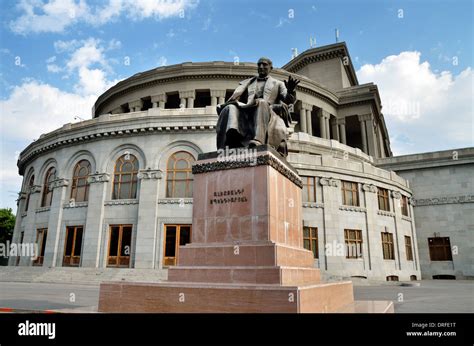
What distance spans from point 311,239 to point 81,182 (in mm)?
18567

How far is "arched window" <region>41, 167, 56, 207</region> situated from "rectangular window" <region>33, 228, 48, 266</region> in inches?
89.5

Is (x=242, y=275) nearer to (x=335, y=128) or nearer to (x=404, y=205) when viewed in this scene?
(x=404, y=205)

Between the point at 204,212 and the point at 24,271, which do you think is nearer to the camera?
the point at 204,212

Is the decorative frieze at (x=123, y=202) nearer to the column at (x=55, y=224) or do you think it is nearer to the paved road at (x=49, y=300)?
the column at (x=55, y=224)

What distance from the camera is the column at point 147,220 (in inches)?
935

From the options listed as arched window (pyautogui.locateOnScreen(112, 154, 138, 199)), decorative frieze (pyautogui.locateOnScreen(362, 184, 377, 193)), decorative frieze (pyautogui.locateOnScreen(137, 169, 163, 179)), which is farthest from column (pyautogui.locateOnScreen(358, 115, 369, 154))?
arched window (pyautogui.locateOnScreen(112, 154, 138, 199))

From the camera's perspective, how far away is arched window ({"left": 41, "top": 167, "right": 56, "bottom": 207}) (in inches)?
1173

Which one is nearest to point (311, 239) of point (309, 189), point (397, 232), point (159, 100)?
point (309, 189)

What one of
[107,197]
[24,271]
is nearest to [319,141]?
[107,197]

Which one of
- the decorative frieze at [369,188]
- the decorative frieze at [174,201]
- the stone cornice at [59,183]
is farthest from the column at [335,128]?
the stone cornice at [59,183]

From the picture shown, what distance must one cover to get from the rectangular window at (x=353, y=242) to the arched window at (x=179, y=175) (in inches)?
485

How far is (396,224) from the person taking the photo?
29734 mm

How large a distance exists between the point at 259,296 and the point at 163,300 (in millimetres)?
1858
